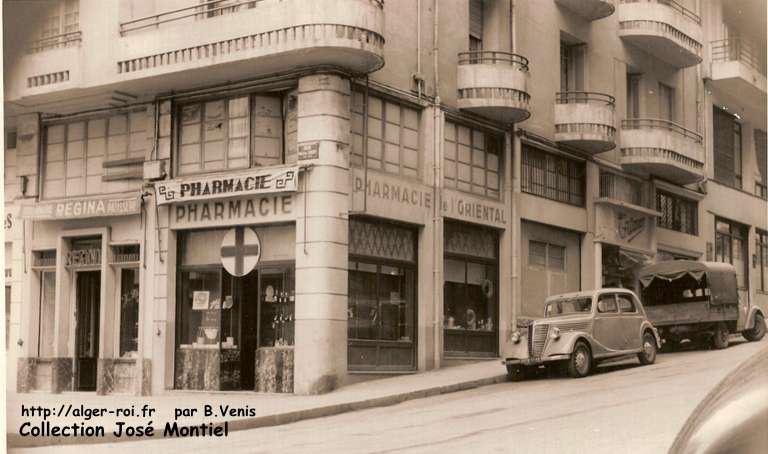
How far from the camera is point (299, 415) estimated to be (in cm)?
1173

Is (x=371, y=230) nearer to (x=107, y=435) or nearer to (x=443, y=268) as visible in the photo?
(x=443, y=268)

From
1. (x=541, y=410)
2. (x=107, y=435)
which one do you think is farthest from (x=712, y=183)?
(x=107, y=435)

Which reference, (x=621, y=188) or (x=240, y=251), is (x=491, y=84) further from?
(x=621, y=188)

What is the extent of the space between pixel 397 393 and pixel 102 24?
6497 millimetres

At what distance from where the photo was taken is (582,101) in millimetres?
8141

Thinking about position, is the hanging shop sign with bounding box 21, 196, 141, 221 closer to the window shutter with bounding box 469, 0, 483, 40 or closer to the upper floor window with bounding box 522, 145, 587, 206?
the window shutter with bounding box 469, 0, 483, 40

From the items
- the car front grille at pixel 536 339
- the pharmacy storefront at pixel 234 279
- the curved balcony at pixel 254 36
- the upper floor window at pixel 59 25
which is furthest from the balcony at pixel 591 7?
the pharmacy storefront at pixel 234 279

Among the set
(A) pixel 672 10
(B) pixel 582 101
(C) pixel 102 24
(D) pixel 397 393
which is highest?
(C) pixel 102 24

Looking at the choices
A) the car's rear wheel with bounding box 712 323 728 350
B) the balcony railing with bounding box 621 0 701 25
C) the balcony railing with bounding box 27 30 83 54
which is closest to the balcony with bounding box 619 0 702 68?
the balcony railing with bounding box 621 0 701 25

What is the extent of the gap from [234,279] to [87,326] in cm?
268

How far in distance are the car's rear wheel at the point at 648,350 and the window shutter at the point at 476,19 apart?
5.66 meters

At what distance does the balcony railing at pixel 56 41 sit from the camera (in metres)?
10.0

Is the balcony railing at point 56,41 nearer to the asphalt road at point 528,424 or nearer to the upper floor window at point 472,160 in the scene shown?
the asphalt road at point 528,424

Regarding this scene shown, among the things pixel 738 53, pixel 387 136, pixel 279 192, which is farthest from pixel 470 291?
pixel 738 53
